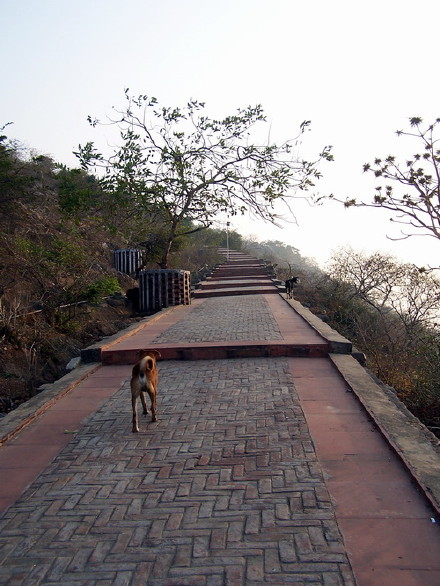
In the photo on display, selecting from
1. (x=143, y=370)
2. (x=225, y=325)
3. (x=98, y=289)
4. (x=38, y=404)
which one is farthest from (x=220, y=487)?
(x=98, y=289)

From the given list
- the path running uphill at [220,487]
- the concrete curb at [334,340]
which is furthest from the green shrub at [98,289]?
the path running uphill at [220,487]

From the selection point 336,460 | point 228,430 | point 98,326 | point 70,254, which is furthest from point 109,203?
point 336,460

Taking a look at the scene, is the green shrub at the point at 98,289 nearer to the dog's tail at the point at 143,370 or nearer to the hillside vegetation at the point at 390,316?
the hillside vegetation at the point at 390,316

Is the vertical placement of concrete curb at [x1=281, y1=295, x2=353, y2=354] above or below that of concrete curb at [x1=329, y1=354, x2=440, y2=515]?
above

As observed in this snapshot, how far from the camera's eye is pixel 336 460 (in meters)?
3.29

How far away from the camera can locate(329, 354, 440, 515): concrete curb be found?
2.96 metres

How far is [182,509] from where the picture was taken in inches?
107

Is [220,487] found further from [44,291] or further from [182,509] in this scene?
[44,291]

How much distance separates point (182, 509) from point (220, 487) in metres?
0.32

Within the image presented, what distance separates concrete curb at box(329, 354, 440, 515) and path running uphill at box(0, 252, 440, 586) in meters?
0.02

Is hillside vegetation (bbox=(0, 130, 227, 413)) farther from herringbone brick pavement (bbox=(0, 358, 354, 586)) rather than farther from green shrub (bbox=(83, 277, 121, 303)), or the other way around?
herringbone brick pavement (bbox=(0, 358, 354, 586))

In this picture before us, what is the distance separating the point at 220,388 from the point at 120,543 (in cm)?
276

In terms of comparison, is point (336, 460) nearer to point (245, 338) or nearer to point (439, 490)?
point (439, 490)

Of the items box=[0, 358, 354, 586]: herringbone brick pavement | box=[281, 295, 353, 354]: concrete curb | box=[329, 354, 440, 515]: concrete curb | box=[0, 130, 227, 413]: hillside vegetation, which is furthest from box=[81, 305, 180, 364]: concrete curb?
box=[329, 354, 440, 515]: concrete curb
